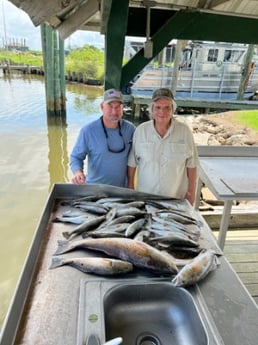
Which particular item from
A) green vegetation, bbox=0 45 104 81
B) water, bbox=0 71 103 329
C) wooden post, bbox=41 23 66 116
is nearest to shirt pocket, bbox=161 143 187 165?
water, bbox=0 71 103 329

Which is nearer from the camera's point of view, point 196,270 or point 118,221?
point 196,270

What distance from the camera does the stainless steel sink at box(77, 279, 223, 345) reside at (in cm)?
110

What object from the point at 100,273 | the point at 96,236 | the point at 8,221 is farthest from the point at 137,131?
the point at 8,221

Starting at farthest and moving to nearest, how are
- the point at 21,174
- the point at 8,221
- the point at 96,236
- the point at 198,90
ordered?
1. the point at 198,90
2. the point at 21,174
3. the point at 8,221
4. the point at 96,236

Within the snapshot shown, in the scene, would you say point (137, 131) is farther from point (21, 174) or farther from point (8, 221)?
point (21, 174)

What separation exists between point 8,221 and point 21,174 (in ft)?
8.32

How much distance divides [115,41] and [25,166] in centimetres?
744

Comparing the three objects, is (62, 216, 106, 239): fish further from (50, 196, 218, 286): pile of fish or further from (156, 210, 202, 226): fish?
(156, 210, 202, 226): fish

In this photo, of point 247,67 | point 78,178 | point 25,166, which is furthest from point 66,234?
point 247,67

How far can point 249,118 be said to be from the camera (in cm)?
1188

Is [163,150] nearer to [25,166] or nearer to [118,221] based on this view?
[118,221]

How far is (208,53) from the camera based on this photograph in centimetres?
1861

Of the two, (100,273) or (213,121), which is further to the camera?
(213,121)

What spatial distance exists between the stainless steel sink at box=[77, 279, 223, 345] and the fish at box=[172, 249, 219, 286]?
0.11 feet
